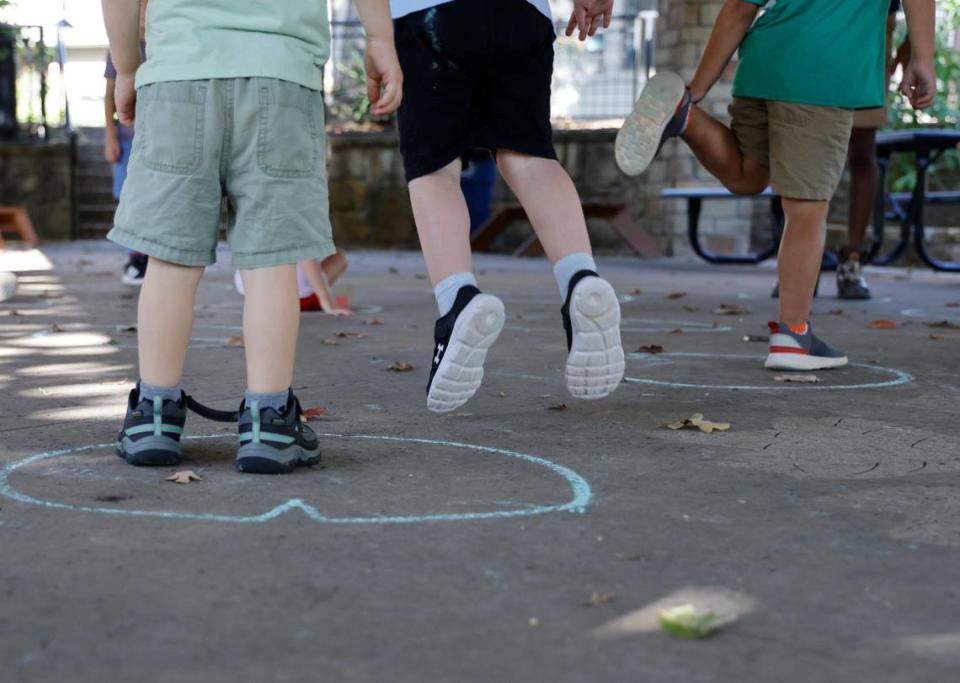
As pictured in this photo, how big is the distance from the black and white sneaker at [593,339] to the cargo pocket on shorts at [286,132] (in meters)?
0.72

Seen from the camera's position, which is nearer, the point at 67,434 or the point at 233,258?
the point at 233,258

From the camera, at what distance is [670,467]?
2826 millimetres

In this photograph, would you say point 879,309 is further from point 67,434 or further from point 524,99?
point 67,434

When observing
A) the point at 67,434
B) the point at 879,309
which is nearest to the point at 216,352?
the point at 67,434

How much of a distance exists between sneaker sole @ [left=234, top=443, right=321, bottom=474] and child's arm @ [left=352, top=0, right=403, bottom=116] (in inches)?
29.3

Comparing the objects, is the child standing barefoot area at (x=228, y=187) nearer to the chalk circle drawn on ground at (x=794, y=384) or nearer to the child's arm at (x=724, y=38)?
the chalk circle drawn on ground at (x=794, y=384)

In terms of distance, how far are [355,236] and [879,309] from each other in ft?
27.6

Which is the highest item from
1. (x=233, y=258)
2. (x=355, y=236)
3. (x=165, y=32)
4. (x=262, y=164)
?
(x=165, y=32)

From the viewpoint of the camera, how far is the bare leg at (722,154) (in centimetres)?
441

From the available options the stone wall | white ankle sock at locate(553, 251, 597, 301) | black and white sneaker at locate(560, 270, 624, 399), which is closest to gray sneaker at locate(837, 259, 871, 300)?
white ankle sock at locate(553, 251, 597, 301)

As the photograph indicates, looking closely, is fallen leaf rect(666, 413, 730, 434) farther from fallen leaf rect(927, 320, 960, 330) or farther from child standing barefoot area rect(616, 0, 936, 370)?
fallen leaf rect(927, 320, 960, 330)

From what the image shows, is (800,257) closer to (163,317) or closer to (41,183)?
(163,317)

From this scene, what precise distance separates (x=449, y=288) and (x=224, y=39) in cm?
86

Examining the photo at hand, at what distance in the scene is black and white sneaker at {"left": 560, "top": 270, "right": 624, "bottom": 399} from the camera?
3.18m
